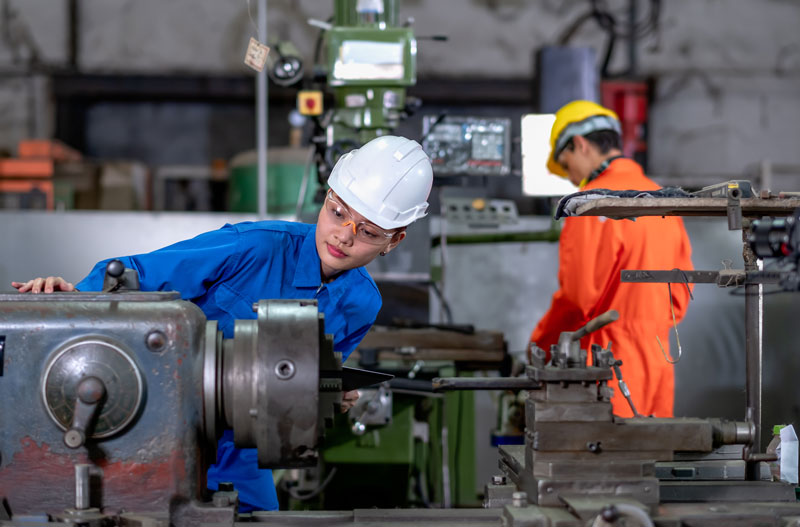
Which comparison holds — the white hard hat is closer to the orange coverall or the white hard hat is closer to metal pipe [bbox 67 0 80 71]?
the orange coverall

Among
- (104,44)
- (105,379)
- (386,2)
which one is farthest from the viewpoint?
(104,44)

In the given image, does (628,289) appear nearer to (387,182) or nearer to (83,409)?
(387,182)

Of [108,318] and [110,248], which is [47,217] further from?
[108,318]

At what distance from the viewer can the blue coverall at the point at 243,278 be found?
1154mm

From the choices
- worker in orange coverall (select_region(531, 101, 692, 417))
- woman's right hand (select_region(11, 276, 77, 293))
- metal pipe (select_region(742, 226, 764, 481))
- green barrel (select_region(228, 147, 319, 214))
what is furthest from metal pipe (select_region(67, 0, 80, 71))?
metal pipe (select_region(742, 226, 764, 481))

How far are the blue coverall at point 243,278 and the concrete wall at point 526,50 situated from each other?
386cm

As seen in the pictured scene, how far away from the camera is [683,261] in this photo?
1.90 meters

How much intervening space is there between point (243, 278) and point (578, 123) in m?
1.17

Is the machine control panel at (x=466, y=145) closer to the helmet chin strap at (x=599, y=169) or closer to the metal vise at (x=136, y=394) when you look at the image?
the helmet chin strap at (x=599, y=169)

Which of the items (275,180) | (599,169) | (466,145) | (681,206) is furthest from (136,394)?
(275,180)

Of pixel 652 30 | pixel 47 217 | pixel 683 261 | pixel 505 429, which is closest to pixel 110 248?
pixel 47 217

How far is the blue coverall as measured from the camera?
3.79ft

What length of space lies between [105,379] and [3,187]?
137 inches

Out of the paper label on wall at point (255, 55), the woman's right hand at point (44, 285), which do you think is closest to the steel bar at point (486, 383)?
the woman's right hand at point (44, 285)
